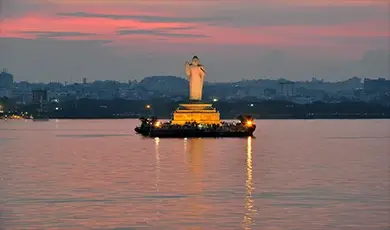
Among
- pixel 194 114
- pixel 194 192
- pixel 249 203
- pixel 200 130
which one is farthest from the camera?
pixel 194 114

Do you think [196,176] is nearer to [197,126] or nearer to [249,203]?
[249,203]

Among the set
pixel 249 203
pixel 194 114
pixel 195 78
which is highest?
pixel 195 78

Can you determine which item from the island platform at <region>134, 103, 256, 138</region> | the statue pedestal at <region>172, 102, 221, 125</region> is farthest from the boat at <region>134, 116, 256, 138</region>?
the statue pedestal at <region>172, 102, 221, 125</region>

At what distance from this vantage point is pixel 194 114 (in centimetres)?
7262

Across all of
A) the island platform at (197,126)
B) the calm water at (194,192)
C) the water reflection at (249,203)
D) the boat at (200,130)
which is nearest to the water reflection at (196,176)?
the calm water at (194,192)

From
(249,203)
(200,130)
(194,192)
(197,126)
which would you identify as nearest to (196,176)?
(194,192)

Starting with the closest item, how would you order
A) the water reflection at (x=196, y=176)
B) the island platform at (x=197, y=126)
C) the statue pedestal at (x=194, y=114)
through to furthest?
the water reflection at (x=196, y=176) < the island platform at (x=197, y=126) < the statue pedestal at (x=194, y=114)

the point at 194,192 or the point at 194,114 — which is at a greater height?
the point at 194,114

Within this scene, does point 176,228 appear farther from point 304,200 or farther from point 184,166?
point 184,166

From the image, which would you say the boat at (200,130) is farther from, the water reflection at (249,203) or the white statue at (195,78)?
the water reflection at (249,203)

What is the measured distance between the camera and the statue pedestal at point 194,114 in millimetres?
72500

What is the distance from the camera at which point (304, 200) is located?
85.9 ft

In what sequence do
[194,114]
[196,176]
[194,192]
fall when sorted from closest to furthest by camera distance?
[194,192] → [196,176] → [194,114]

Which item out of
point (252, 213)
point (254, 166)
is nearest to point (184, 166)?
point (254, 166)
